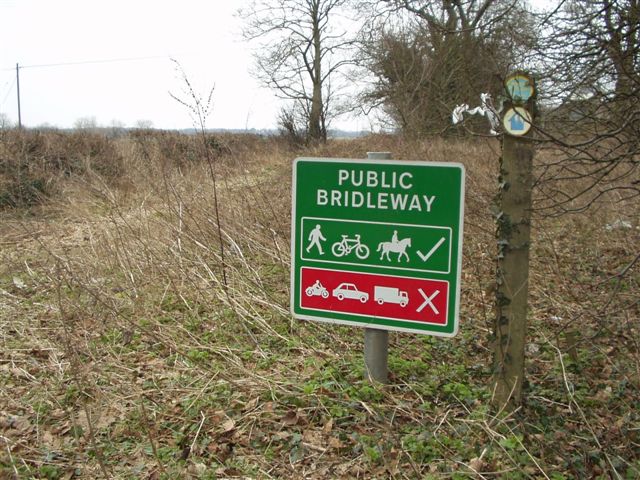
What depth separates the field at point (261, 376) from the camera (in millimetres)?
2615

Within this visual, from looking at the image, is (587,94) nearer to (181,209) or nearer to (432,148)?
(181,209)

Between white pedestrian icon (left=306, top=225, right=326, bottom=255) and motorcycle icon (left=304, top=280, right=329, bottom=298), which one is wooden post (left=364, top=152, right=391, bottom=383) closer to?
motorcycle icon (left=304, top=280, right=329, bottom=298)

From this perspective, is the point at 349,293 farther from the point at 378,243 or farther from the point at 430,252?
the point at 430,252

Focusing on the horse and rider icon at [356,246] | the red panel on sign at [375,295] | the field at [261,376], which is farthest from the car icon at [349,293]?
the field at [261,376]

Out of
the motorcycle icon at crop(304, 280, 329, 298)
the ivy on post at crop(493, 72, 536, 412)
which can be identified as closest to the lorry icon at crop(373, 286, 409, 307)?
the motorcycle icon at crop(304, 280, 329, 298)

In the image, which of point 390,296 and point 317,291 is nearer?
point 390,296

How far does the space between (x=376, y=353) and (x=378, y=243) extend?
0.66 m

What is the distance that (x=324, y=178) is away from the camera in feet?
8.71

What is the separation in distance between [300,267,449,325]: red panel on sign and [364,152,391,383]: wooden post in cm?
23

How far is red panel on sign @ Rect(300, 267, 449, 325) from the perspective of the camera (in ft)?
8.22

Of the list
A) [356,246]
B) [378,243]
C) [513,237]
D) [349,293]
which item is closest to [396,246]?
[378,243]

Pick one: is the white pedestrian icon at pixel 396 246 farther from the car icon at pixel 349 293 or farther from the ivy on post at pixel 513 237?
the ivy on post at pixel 513 237

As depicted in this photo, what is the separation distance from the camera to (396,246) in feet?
8.34

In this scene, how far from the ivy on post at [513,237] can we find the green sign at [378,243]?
381mm
